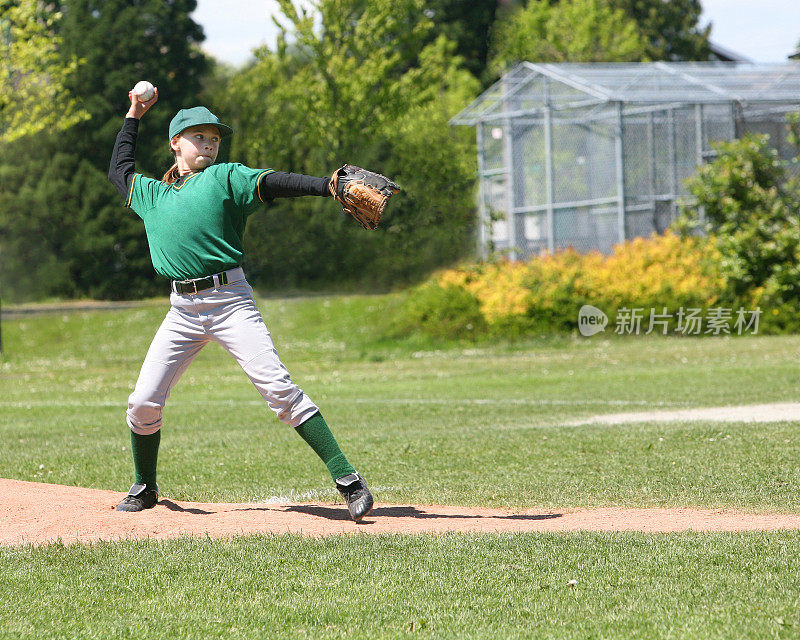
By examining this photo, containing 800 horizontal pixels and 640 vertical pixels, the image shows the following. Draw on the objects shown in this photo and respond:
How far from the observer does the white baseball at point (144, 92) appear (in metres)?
6.48

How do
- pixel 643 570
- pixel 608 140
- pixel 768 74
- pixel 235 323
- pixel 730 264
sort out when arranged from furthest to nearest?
pixel 768 74 → pixel 608 140 → pixel 730 264 → pixel 235 323 → pixel 643 570

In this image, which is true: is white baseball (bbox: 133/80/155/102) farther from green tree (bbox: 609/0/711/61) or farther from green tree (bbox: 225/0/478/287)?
green tree (bbox: 609/0/711/61)

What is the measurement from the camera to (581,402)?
13.1 m

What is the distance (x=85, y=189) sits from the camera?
36.4 m

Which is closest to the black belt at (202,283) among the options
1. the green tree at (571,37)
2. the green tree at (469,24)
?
the green tree at (571,37)

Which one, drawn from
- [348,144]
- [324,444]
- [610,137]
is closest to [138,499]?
[324,444]

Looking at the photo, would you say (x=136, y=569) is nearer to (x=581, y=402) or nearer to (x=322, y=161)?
(x=581, y=402)

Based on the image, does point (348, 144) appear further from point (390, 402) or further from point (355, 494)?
point (355, 494)

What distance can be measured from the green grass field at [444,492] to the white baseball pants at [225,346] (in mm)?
842

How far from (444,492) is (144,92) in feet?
10.6

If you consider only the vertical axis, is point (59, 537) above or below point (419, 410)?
above

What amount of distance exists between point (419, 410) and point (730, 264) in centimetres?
1099

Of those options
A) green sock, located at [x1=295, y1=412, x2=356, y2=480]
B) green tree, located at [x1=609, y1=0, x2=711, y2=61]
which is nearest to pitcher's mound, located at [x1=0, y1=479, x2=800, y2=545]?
green sock, located at [x1=295, y1=412, x2=356, y2=480]

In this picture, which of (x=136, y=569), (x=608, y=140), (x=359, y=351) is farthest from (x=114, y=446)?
Answer: (x=608, y=140)
